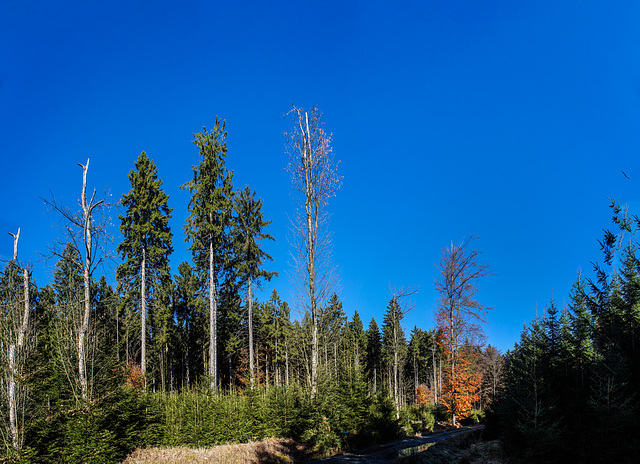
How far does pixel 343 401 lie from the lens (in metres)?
15.7

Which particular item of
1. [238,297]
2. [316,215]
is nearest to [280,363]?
[238,297]

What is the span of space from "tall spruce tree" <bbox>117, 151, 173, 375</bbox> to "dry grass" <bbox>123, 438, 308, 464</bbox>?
12190mm

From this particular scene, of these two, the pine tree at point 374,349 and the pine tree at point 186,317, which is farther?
the pine tree at point 374,349

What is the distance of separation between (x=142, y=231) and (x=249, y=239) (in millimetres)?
7491

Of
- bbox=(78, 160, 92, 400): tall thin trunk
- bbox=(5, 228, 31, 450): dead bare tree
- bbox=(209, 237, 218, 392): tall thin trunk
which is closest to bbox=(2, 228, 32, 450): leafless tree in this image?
bbox=(5, 228, 31, 450): dead bare tree

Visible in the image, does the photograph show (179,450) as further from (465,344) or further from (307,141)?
(465,344)

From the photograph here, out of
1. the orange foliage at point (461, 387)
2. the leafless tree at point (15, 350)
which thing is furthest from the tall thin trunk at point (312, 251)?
the orange foliage at point (461, 387)

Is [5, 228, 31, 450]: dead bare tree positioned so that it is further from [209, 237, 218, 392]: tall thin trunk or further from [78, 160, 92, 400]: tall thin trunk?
[209, 237, 218, 392]: tall thin trunk

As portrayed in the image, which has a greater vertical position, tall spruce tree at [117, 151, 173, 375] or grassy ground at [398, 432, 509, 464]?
tall spruce tree at [117, 151, 173, 375]

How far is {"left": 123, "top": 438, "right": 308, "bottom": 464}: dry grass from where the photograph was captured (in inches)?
444

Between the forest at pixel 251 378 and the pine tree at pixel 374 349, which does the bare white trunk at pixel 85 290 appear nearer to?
the forest at pixel 251 378

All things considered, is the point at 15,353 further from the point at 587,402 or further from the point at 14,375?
the point at 587,402

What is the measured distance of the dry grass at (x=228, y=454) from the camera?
1128 cm

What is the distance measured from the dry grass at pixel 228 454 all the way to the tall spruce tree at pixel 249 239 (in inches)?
546
